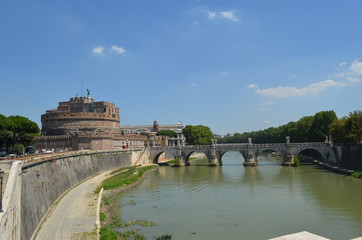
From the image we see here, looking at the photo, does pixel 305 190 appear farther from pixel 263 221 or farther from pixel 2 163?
pixel 2 163

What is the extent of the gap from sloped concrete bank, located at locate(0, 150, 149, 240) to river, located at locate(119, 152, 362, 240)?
6245 millimetres

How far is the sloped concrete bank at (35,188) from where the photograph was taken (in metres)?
14.1

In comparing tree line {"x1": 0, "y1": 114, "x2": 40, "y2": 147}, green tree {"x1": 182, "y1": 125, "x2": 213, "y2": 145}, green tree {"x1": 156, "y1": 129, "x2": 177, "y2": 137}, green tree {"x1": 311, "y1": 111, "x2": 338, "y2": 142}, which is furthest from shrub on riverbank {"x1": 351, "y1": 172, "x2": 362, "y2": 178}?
green tree {"x1": 156, "y1": 129, "x2": 177, "y2": 137}

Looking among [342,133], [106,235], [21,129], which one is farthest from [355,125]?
[21,129]

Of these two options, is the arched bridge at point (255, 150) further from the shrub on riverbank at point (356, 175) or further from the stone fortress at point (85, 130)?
the shrub on riverbank at point (356, 175)

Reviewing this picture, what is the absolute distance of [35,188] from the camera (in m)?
21.2

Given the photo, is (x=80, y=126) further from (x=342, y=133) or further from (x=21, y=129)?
(x=342, y=133)

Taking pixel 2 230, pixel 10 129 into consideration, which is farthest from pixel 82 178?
pixel 2 230

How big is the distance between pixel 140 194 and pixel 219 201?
9.51 metres

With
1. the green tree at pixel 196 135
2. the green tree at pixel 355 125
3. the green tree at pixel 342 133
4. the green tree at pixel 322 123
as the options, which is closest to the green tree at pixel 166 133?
the green tree at pixel 196 135

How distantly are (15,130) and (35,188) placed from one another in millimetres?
30008

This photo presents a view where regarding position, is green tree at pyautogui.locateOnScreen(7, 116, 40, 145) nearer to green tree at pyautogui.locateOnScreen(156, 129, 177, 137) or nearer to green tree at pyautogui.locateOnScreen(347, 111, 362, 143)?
green tree at pyautogui.locateOnScreen(347, 111, 362, 143)

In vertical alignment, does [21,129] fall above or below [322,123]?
below

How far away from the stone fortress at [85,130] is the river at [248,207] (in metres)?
26.2
